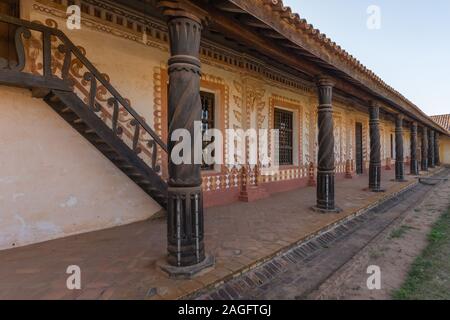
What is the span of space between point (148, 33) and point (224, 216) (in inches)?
153

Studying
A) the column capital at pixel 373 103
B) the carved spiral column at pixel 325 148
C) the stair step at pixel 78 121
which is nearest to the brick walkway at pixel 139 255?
the carved spiral column at pixel 325 148

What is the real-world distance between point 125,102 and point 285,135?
19.7 ft

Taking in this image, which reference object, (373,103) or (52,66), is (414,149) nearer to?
(373,103)

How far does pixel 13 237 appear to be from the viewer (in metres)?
3.66

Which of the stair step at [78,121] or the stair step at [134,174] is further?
the stair step at [134,174]

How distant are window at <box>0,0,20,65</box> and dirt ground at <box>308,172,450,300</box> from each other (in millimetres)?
5083

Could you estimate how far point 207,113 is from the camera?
21.2ft

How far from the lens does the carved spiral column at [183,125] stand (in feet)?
8.89

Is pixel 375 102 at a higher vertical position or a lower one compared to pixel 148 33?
lower

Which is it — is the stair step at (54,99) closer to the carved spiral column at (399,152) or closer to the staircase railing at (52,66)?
the staircase railing at (52,66)

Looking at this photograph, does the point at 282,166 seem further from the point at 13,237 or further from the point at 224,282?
the point at 13,237

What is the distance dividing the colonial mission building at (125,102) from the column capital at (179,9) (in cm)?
1

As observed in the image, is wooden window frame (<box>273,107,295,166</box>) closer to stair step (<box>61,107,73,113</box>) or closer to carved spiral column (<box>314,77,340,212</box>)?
carved spiral column (<box>314,77,340,212</box>)
